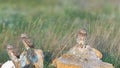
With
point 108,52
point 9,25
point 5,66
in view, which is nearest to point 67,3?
point 9,25

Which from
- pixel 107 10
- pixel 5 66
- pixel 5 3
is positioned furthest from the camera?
pixel 5 3

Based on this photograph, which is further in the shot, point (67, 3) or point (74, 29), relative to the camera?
point (67, 3)

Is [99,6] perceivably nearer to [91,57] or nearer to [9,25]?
[9,25]

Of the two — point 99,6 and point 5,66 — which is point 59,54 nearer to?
point 5,66

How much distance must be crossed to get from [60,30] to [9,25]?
1.05m

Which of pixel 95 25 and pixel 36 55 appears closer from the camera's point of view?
pixel 36 55

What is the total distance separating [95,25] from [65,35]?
535mm

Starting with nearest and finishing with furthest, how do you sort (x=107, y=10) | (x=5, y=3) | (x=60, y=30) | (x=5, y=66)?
(x=5, y=66) < (x=60, y=30) < (x=107, y=10) < (x=5, y=3)

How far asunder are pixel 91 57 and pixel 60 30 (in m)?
2.01

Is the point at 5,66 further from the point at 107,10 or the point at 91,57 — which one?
the point at 107,10

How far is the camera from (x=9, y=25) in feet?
49.4

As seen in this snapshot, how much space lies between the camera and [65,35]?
14.1 m

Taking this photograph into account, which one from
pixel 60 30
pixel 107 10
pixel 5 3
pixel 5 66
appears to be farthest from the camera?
pixel 5 3

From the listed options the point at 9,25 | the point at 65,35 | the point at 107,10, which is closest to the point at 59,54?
the point at 65,35
